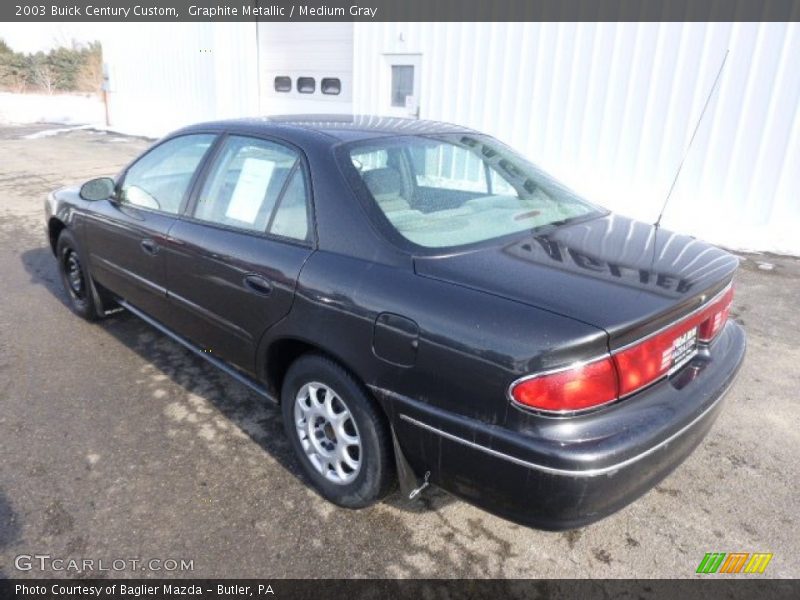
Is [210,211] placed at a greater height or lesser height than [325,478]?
greater

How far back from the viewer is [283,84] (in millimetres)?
11273

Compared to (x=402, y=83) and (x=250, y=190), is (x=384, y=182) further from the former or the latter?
(x=402, y=83)

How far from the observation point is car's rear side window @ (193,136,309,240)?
2578 mm

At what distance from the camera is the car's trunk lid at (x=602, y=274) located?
6.17 ft

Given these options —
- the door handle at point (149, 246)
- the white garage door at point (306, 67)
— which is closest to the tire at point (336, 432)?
the door handle at point (149, 246)

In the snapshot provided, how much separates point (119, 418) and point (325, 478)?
4.40 feet

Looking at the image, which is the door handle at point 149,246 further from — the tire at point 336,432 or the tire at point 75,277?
the tire at point 336,432

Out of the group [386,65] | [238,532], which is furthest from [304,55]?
[238,532]

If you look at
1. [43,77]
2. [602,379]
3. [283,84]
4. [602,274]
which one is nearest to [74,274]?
[602,274]

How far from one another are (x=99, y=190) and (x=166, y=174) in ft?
1.89

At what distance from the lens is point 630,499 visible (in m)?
2.01

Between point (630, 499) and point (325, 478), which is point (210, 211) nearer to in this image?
point (325, 478)

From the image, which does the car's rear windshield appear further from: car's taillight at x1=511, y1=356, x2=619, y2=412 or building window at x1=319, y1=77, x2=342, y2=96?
building window at x1=319, y1=77, x2=342, y2=96

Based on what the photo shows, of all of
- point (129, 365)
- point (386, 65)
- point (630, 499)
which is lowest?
point (129, 365)
